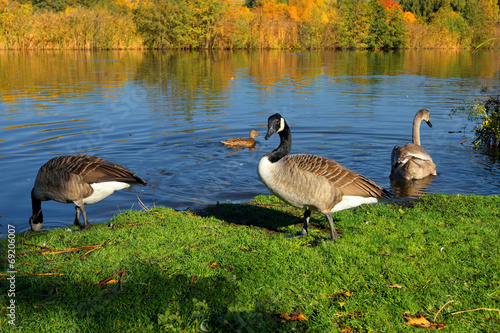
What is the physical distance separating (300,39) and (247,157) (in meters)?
65.1

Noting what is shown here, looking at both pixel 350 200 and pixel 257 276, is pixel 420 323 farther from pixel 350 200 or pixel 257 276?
pixel 350 200

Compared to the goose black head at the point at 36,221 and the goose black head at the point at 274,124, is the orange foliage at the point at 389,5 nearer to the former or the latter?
the goose black head at the point at 274,124

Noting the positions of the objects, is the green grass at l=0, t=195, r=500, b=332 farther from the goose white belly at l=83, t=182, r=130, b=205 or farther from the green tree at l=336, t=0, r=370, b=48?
the green tree at l=336, t=0, r=370, b=48

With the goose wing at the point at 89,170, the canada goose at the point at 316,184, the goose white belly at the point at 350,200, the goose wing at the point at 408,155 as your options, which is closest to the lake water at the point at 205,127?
the goose wing at the point at 408,155

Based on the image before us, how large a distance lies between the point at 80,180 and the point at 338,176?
14.3 ft

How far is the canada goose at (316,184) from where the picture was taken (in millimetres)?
6559

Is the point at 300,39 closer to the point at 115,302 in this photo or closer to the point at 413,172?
the point at 413,172

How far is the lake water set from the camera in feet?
36.2

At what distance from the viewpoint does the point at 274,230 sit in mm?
7555

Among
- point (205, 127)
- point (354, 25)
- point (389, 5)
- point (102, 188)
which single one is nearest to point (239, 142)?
point (205, 127)

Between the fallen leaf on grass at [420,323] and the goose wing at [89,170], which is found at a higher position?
the goose wing at [89,170]

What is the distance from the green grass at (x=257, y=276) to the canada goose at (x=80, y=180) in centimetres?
62

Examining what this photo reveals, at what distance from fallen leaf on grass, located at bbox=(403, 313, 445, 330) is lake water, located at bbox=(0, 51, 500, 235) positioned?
Answer: 5752 mm

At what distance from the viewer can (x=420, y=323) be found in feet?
14.9
